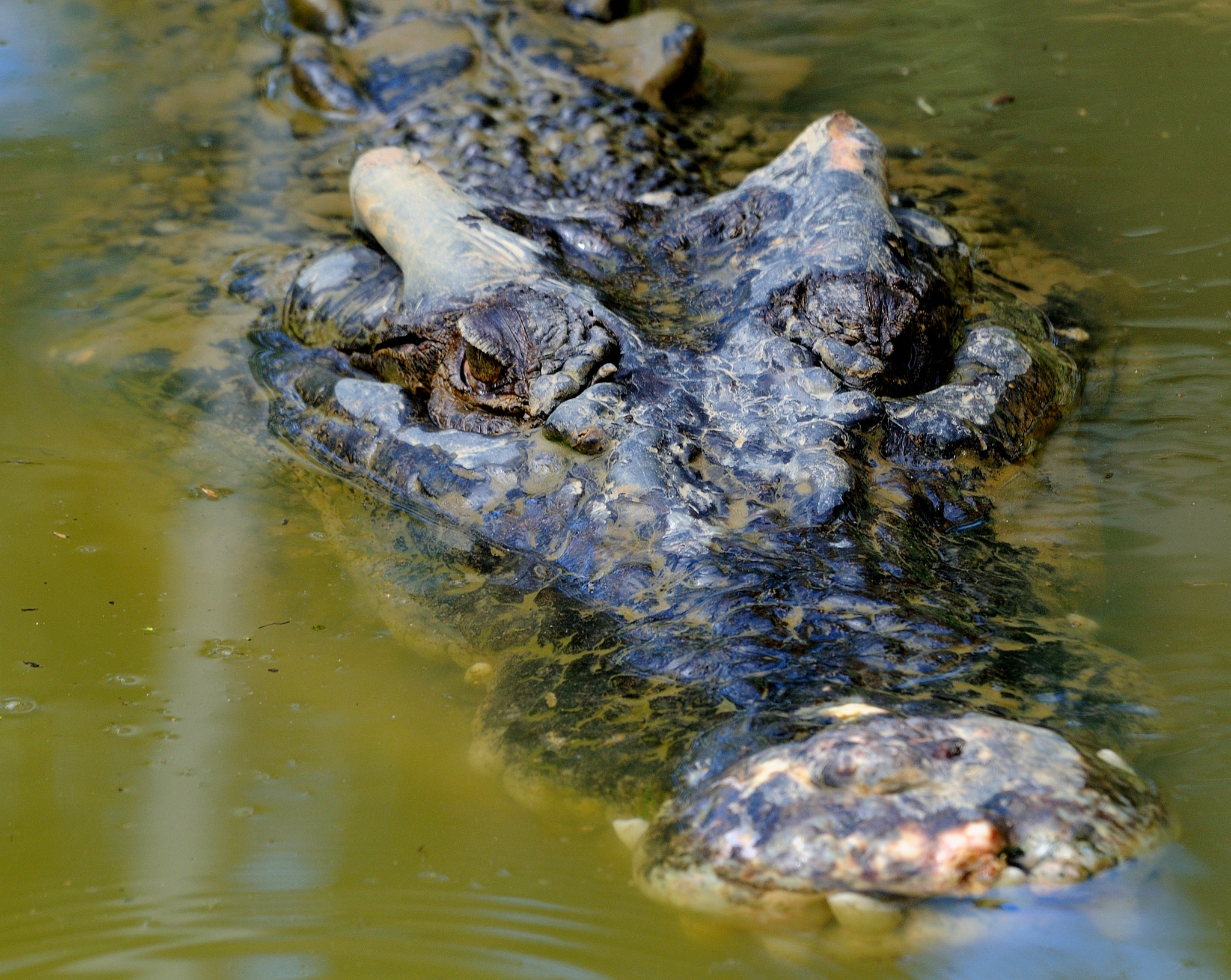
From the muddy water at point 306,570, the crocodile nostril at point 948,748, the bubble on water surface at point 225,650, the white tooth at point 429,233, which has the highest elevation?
the white tooth at point 429,233

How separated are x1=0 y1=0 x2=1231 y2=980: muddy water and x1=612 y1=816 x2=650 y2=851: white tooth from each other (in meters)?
0.03

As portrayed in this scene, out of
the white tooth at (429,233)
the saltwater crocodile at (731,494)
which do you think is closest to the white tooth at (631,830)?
the saltwater crocodile at (731,494)

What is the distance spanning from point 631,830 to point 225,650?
126 cm

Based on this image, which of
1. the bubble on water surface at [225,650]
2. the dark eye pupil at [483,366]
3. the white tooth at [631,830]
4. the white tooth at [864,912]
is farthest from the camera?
the dark eye pupil at [483,366]

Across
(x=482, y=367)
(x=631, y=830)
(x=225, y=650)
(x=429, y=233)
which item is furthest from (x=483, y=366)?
(x=631, y=830)

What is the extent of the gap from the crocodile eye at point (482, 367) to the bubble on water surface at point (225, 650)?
3.37 feet

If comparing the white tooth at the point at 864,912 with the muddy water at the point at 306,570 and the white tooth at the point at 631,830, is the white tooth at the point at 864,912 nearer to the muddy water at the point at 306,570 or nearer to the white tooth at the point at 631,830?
the muddy water at the point at 306,570

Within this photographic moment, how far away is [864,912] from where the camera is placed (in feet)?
5.92

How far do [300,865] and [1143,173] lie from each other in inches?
189

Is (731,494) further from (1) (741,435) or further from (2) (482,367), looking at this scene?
(2) (482,367)

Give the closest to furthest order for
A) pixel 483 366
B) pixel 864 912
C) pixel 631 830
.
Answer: pixel 864 912, pixel 631 830, pixel 483 366

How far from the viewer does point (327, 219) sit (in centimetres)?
521

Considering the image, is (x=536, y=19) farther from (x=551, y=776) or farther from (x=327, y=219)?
(x=551, y=776)

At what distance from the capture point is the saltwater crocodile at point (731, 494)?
1896 mm
